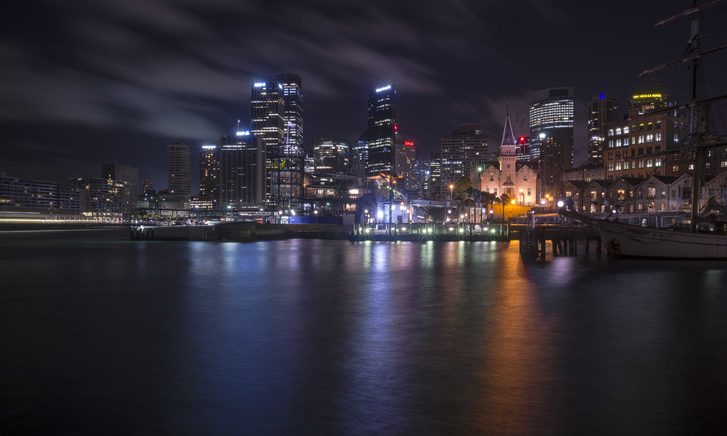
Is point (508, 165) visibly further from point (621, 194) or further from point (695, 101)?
point (695, 101)

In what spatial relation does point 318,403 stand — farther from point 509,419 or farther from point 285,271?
point 285,271

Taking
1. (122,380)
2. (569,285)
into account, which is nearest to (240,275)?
(569,285)

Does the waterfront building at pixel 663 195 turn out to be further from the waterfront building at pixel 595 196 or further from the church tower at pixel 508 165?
the church tower at pixel 508 165

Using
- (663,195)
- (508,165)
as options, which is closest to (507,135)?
(508,165)

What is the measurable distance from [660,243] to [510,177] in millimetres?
98224

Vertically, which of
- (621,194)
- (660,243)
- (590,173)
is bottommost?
(660,243)

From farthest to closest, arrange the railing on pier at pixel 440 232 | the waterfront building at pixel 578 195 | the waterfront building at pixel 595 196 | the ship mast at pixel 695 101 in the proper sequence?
the waterfront building at pixel 578 195 → the waterfront building at pixel 595 196 → the railing on pier at pixel 440 232 → the ship mast at pixel 695 101

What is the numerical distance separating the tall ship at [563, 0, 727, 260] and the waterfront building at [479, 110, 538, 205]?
82510 mm

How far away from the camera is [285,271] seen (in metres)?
39.8

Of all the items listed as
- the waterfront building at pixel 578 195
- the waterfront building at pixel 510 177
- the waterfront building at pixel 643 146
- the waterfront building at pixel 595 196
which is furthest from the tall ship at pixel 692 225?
the waterfront building at pixel 510 177

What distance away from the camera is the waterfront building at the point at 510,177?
142 meters

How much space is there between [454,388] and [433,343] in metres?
4.64

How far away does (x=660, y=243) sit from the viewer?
47.1 metres

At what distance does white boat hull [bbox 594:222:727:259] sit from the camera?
151ft
